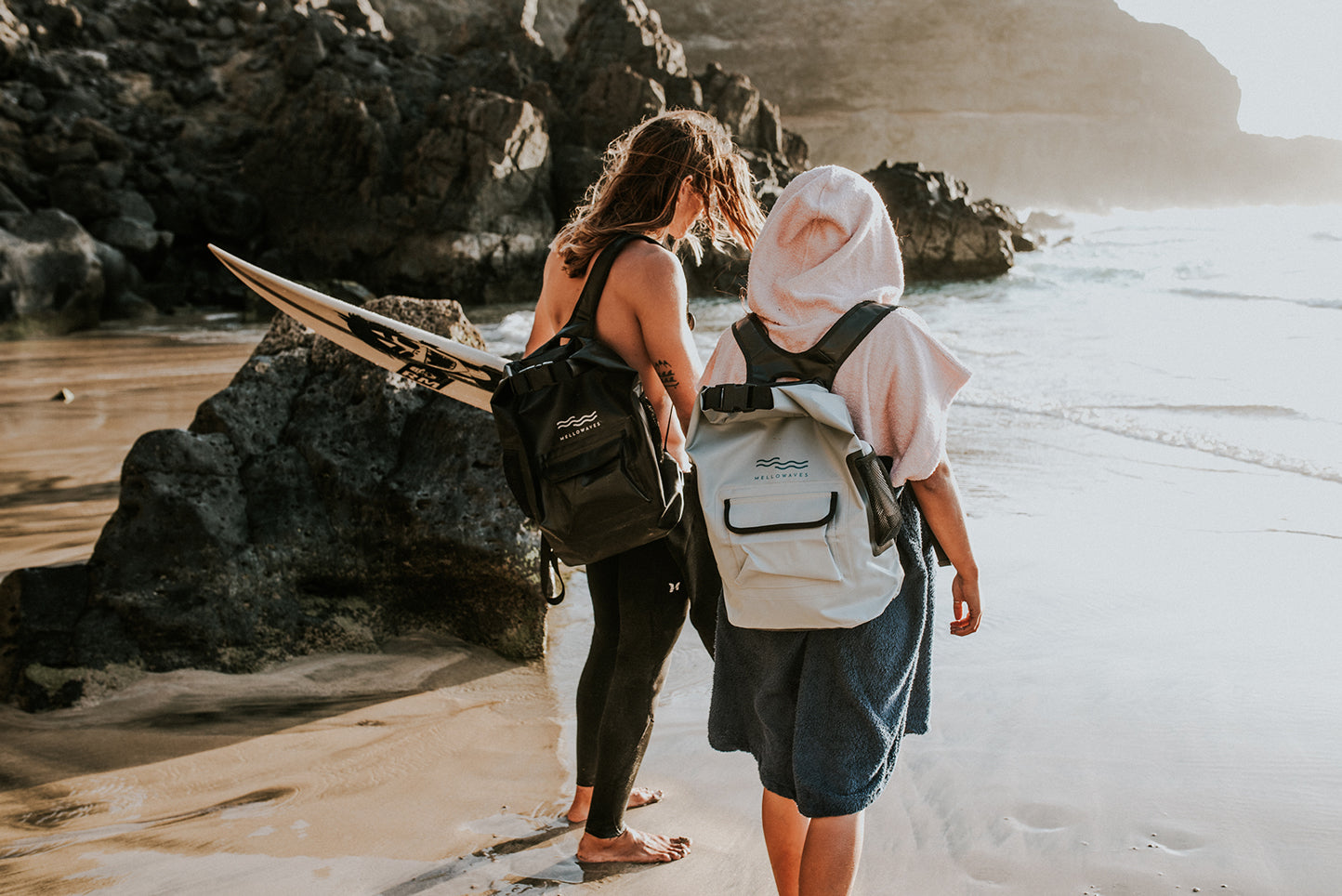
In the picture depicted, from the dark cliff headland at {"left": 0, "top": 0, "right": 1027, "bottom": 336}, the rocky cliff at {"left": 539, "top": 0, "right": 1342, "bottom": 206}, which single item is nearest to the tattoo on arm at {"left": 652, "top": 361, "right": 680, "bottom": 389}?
the dark cliff headland at {"left": 0, "top": 0, "right": 1027, "bottom": 336}

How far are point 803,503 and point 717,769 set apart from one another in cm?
144

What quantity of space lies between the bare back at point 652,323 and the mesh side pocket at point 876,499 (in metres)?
0.53

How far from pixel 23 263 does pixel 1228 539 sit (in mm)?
18700

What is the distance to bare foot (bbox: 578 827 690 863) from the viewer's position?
2111 mm

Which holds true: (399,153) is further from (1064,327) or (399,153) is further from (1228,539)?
(1228,539)

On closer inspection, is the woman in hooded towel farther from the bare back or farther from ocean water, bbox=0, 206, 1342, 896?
ocean water, bbox=0, 206, 1342, 896

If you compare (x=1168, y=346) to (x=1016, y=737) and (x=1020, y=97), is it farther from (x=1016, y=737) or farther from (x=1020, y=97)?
(x=1020, y=97)

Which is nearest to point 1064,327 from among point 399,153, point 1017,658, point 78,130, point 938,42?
point 1017,658

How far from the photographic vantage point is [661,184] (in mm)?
1925

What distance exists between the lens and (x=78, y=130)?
85.0 ft

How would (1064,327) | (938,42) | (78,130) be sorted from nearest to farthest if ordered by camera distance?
(1064,327) < (78,130) < (938,42)

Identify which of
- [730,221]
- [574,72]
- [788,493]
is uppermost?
[574,72]

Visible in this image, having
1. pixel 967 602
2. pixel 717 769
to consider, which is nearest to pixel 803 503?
pixel 967 602

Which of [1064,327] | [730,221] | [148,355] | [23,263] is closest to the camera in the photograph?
[730,221]
